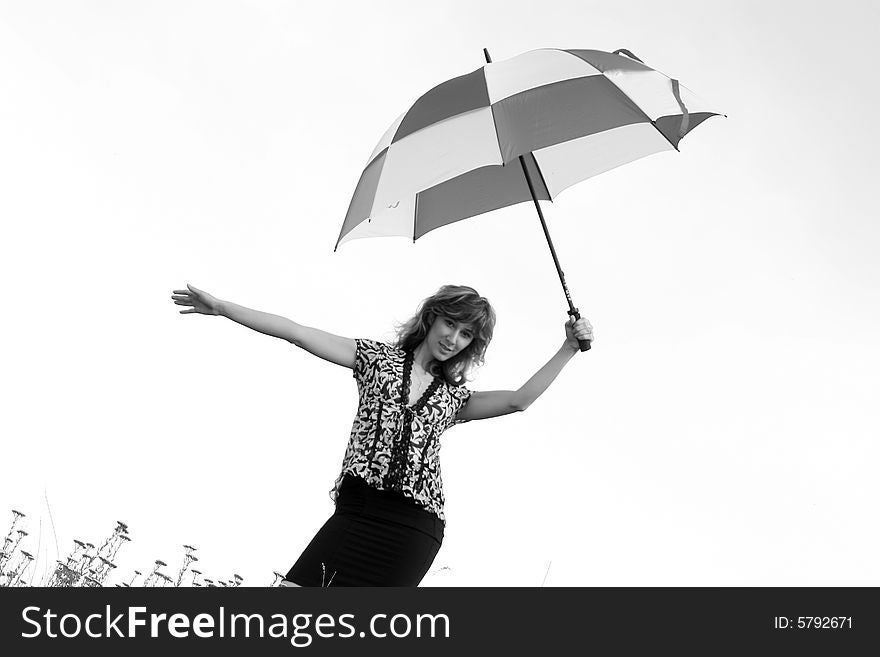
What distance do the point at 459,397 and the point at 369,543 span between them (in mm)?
632

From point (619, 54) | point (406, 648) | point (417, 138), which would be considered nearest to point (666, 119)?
point (619, 54)

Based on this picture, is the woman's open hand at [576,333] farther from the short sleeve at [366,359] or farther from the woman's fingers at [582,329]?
the short sleeve at [366,359]

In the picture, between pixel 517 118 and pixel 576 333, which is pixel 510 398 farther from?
pixel 517 118

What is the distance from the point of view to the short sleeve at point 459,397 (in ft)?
11.6

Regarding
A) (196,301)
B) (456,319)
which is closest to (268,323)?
(196,301)

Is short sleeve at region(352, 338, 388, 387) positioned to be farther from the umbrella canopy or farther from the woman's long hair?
the umbrella canopy

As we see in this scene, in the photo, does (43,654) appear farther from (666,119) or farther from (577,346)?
(666,119)

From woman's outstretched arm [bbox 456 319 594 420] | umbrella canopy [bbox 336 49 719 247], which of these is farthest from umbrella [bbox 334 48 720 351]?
woman's outstretched arm [bbox 456 319 594 420]

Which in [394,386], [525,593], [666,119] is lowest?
[525,593]

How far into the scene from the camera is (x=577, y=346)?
376cm

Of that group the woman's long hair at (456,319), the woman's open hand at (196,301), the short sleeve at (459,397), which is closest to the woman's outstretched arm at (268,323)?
the woman's open hand at (196,301)

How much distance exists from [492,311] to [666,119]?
1.26 metres

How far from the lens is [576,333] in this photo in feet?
12.3

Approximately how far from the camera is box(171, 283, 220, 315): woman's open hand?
3.39m
